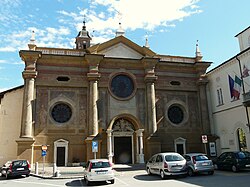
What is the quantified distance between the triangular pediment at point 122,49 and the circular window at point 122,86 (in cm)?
252

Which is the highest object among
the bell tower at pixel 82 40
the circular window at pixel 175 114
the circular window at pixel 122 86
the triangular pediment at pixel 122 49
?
the bell tower at pixel 82 40

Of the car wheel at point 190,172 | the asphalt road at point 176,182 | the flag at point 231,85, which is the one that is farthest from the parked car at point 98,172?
the flag at point 231,85

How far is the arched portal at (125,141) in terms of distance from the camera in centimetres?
2522

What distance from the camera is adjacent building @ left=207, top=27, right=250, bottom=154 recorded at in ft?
74.5

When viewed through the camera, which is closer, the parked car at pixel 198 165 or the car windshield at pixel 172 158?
the car windshield at pixel 172 158

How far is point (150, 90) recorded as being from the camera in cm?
2684

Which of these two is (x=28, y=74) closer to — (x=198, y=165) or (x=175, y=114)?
(x=175, y=114)

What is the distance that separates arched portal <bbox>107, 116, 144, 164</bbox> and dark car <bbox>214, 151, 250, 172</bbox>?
8590mm

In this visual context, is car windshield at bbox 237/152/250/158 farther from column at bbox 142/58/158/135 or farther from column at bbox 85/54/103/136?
column at bbox 85/54/103/136

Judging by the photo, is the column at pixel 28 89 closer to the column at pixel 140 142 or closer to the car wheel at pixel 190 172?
the column at pixel 140 142

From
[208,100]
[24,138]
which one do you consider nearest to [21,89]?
[24,138]

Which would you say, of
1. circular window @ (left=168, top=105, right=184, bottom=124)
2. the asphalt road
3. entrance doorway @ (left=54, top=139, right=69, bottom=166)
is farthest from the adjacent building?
entrance doorway @ (left=54, top=139, right=69, bottom=166)

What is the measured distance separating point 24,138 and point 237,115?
20.0 m

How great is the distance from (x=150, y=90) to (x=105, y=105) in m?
5.15
